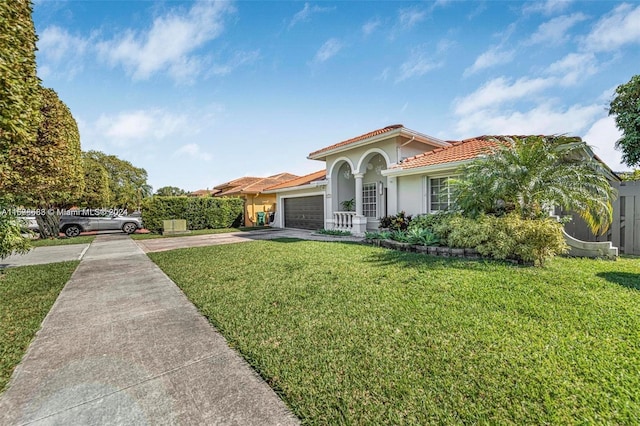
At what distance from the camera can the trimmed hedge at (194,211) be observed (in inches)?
719

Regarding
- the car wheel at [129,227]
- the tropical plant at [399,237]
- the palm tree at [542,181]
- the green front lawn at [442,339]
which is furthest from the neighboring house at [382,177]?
the car wheel at [129,227]

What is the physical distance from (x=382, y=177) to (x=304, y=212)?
664 cm

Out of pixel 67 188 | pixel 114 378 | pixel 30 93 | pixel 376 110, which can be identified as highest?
pixel 376 110

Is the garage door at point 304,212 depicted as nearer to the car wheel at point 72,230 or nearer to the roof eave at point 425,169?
the roof eave at point 425,169

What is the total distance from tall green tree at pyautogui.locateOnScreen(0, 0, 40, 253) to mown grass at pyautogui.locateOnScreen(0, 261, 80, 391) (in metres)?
0.85

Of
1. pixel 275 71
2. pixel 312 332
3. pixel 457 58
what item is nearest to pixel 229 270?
pixel 312 332

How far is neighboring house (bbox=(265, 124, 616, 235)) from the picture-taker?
1127 centimetres

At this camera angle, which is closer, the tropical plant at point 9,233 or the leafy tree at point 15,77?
the leafy tree at point 15,77

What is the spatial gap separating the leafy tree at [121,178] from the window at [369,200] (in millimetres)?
30746

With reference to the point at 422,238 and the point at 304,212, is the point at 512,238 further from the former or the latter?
the point at 304,212

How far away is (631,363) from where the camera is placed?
2.71 metres

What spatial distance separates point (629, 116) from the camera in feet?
48.0

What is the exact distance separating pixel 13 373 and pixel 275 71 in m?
12.5

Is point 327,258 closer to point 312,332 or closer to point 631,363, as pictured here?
point 312,332
